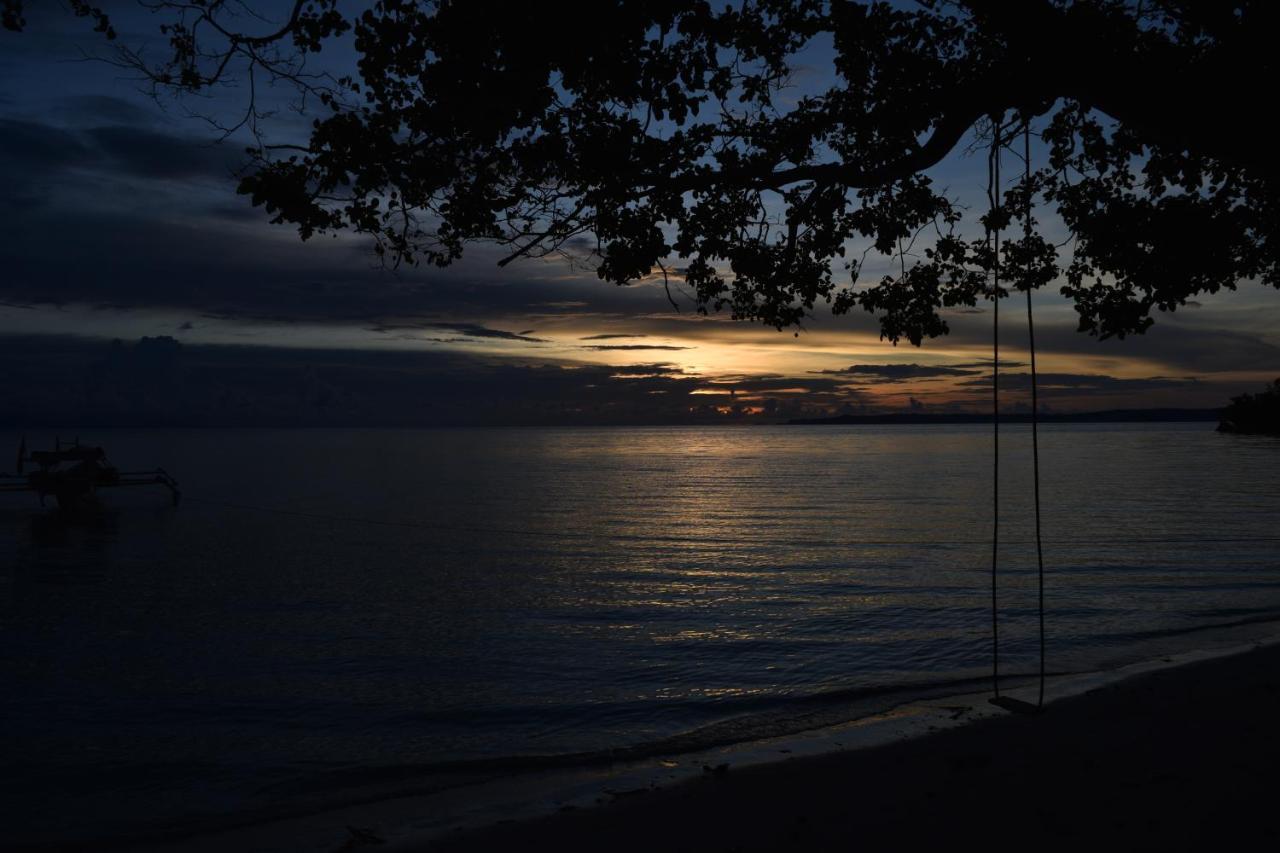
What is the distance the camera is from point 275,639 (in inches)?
778

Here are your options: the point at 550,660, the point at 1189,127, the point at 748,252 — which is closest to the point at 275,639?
the point at 550,660

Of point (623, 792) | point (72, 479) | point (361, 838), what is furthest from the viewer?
point (72, 479)

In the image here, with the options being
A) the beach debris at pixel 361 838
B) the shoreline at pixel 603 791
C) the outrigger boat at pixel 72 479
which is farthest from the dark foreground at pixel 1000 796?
the outrigger boat at pixel 72 479

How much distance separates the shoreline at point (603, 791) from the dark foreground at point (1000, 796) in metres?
0.05

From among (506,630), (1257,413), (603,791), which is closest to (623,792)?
(603,791)

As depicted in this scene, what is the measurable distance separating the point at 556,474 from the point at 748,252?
79953 millimetres

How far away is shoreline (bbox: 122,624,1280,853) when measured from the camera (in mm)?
8297

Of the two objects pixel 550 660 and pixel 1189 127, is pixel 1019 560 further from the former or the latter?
pixel 1189 127

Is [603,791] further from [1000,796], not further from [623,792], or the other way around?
[1000,796]

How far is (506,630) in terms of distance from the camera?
20.3 m

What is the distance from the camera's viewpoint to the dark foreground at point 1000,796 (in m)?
6.93

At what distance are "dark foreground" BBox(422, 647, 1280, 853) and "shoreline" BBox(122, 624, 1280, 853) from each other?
0.18 ft

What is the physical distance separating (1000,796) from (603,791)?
3.93m

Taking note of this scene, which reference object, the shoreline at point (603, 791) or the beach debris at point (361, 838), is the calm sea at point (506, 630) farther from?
the beach debris at point (361, 838)
